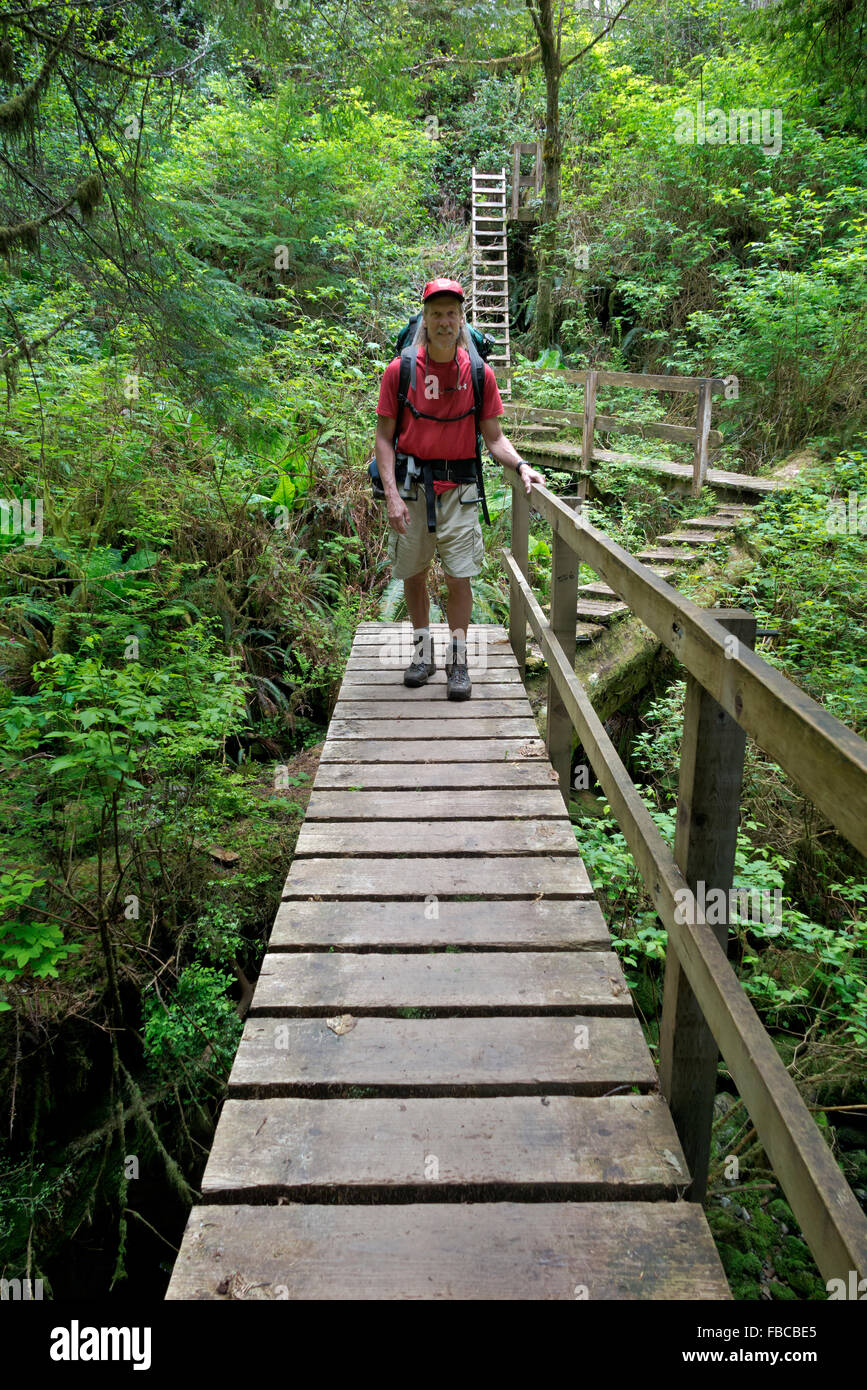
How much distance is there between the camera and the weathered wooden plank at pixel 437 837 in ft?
10.1

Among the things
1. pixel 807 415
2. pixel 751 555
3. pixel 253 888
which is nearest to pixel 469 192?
pixel 807 415

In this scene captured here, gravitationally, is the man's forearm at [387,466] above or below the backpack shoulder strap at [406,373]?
below

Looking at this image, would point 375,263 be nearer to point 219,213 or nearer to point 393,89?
point 219,213

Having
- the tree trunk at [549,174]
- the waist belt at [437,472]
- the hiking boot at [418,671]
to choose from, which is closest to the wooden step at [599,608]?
the hiking boot at [418,671]

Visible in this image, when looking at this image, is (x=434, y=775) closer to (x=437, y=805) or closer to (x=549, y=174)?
(x=437, y=805)

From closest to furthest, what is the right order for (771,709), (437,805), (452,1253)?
1. (771,709)
2. (452,1253)
3. (437,805)

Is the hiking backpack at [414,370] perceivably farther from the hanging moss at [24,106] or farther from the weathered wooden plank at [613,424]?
the weathered wooden plank at [613,424]

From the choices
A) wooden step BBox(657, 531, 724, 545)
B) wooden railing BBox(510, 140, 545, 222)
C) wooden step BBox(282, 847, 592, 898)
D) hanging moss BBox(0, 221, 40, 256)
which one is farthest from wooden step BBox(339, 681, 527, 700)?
wooden railing BBox(510, 140, 545, 222)

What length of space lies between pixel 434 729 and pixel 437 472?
1.33 metres

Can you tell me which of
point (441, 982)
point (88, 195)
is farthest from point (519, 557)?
point (441, 982)

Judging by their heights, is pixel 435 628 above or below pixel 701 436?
below

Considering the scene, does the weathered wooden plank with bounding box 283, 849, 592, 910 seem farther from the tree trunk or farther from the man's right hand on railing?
the tree trunk

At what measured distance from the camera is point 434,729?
4242mm

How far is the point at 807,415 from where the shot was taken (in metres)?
9.42
